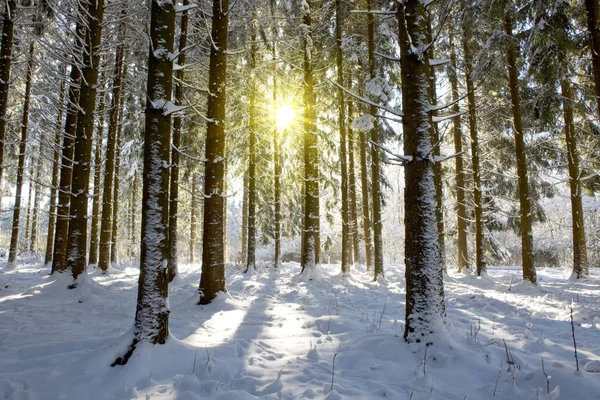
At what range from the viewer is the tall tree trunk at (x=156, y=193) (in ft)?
13.7

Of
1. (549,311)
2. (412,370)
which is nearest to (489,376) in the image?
(412,370)

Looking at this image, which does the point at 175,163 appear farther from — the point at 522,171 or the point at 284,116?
the point at 522,171

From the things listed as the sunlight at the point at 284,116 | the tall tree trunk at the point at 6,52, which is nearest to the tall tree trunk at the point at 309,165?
the sunlight at the point at 284,116

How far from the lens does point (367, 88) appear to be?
1058cm

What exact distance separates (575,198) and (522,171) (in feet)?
11.8

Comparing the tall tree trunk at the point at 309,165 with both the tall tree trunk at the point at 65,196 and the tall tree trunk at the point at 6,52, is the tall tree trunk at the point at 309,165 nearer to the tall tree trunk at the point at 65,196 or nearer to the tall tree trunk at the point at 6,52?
the tall tree trunk at the point at 65,196

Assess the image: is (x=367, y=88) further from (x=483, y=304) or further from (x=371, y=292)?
(x=483, y=304)

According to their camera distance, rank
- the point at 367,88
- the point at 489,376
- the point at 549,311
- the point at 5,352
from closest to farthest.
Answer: the point at 489,376 < the point at 5,352 < the point at 549,311 < the point at 367,88

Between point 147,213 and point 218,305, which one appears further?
point 218,305

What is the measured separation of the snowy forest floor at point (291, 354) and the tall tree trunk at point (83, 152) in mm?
1813

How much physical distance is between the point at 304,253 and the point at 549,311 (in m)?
7.40

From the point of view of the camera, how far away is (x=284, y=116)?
14.6 metres

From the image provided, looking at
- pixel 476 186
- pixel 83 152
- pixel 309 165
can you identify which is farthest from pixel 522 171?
pixel 83 152

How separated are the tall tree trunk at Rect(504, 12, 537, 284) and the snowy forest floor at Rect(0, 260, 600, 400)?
3.19m
